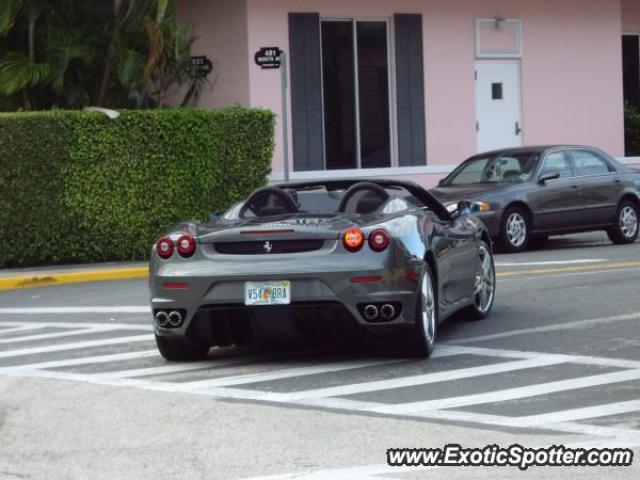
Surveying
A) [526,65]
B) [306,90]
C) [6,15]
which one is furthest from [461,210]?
[526,65]

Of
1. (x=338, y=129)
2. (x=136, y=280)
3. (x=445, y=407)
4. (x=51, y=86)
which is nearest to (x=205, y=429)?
(x=445, y=407)

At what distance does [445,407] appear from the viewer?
832 centimetres

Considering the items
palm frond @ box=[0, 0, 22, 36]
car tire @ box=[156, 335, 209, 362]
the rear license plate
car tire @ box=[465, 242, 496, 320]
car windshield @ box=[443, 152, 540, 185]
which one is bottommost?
car tire @ box=[156, 335, 209, 362]

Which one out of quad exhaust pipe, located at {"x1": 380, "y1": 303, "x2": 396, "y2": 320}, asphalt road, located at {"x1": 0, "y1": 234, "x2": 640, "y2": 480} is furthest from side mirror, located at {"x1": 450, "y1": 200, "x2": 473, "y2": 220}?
quad exhaust pipe, located at {"x1": 380, "y1": 303, "x2": 396, "y2": 320}

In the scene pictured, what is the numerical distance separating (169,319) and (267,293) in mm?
810

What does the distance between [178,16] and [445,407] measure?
661 inches

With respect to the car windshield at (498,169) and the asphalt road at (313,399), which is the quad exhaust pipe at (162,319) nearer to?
the asphalt road at (313,399)

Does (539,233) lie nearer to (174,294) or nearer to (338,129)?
(338,129)

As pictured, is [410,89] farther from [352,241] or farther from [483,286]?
[352,241]

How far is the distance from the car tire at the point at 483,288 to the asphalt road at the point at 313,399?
0.14m

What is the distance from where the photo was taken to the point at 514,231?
20.0 m

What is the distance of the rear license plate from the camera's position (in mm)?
9641

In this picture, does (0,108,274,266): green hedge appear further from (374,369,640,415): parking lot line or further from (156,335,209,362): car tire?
(374,369,640,415): parking lot line

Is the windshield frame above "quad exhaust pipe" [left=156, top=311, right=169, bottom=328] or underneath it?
above
